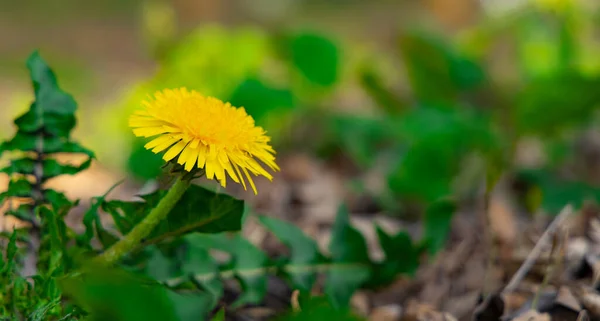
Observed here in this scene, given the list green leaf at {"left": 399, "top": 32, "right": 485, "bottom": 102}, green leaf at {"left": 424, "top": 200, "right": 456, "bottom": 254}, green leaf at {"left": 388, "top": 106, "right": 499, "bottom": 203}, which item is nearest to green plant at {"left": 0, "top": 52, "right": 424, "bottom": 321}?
green leaf at {"left": 424, "top": 200, "right": 456, "bottom": 254}

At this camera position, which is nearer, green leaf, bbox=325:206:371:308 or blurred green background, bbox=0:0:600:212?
green leaf, bbox=325:206:371:308

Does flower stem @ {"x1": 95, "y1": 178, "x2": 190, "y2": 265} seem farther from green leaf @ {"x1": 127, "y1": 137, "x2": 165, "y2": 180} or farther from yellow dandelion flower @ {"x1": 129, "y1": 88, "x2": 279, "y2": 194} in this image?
green leaf @ {"x1": 127, "y1": 137, "x2": 165, "y2": 180}

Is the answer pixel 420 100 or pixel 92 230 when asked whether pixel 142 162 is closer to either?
pixel 92 230

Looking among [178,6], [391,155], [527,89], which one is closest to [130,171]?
[391,155]

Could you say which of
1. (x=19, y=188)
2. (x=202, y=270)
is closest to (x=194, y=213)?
(x=202, y=270)

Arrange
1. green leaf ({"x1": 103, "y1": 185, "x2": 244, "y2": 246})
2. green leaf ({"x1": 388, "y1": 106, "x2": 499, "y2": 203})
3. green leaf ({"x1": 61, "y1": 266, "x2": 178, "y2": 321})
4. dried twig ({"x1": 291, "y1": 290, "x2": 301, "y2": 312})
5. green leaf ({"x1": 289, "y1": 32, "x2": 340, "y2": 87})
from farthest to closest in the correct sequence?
green leaf ({"x1": 289, "y1": 32, "x2": 340, "y2": 87}) < green leaf ({"x1": 388, "y1": 106, "x2": 499, "y2": 203}) < dried twig ({"x1": 291, "y1": 290, "x2": 301, "y2": 312}) < green leaf ({"x1": 103, "y1": 185, "x2": 244, "y2": 246}) < green leaf ({"x1": 61, "y1": 266, "x2": 178, "y2": 321})

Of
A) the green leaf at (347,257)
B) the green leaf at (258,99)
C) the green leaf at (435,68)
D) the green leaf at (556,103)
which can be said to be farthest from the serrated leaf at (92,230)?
the green leaf at (435,68)
